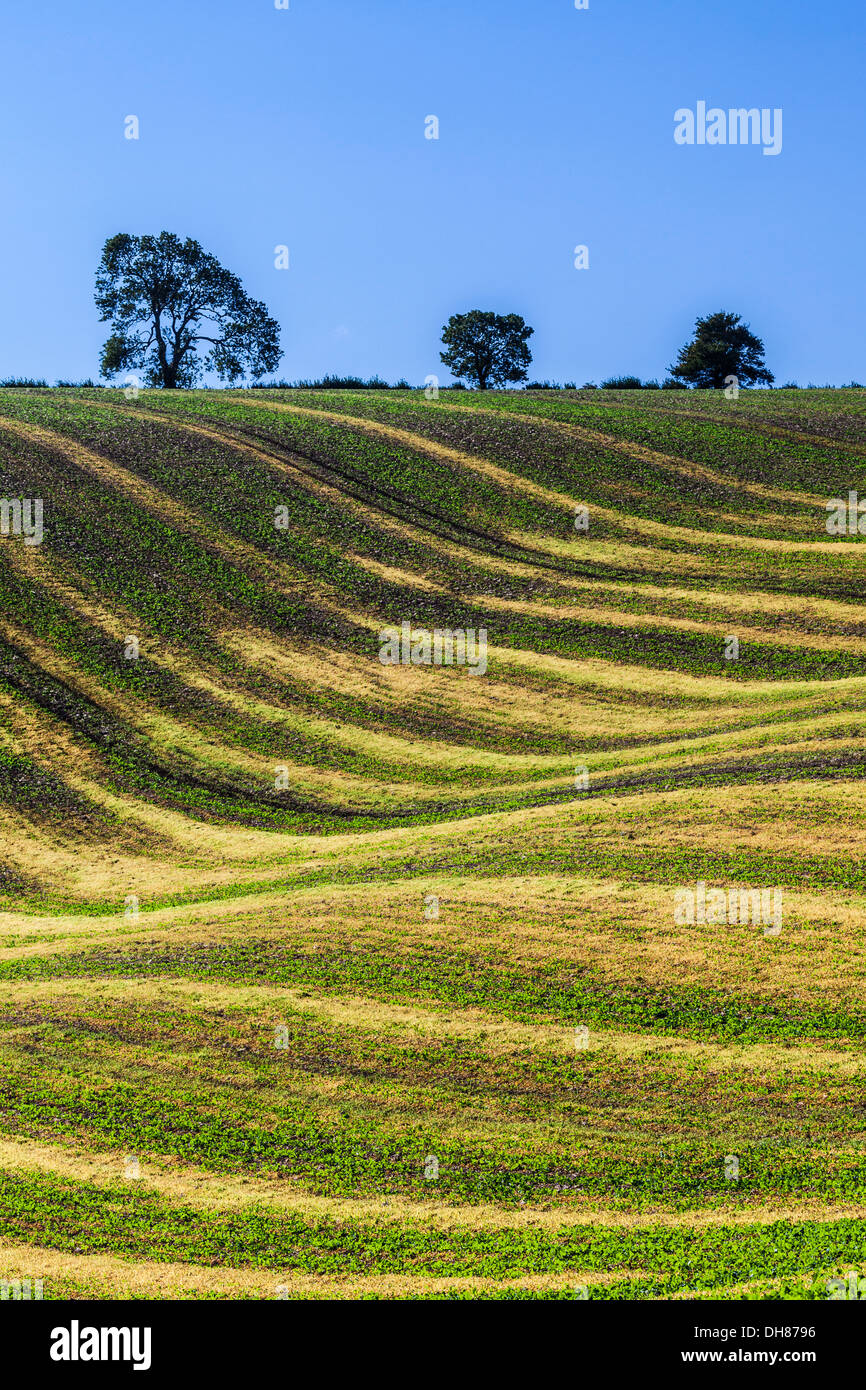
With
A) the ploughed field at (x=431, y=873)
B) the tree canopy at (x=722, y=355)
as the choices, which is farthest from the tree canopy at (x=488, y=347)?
the ploughed field at (x=431, y=873)

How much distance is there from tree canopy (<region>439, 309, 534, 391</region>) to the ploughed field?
173 feet

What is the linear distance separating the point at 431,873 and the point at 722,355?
97.3m

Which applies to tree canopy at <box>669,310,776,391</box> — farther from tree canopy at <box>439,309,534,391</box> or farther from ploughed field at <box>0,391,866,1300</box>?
ploughed field at <box>0,391,866,1300</box>

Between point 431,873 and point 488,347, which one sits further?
point 488,347

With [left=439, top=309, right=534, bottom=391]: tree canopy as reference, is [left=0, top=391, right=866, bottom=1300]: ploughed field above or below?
below

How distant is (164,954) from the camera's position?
92.8 ft

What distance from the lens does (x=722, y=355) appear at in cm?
11719

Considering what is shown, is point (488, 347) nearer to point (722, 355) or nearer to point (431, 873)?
point (722, 355)

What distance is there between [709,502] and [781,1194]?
4753cm

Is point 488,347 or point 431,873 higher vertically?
point 488,347

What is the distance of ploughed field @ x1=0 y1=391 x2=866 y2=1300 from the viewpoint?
18.5m

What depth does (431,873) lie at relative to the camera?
103 ft

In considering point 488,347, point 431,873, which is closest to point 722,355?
point 488,347

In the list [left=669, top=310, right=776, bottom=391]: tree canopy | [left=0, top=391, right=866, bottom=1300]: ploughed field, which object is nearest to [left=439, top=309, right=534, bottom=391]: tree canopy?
[left=669, top=310, right=776, bottom=391]: tree canopy
